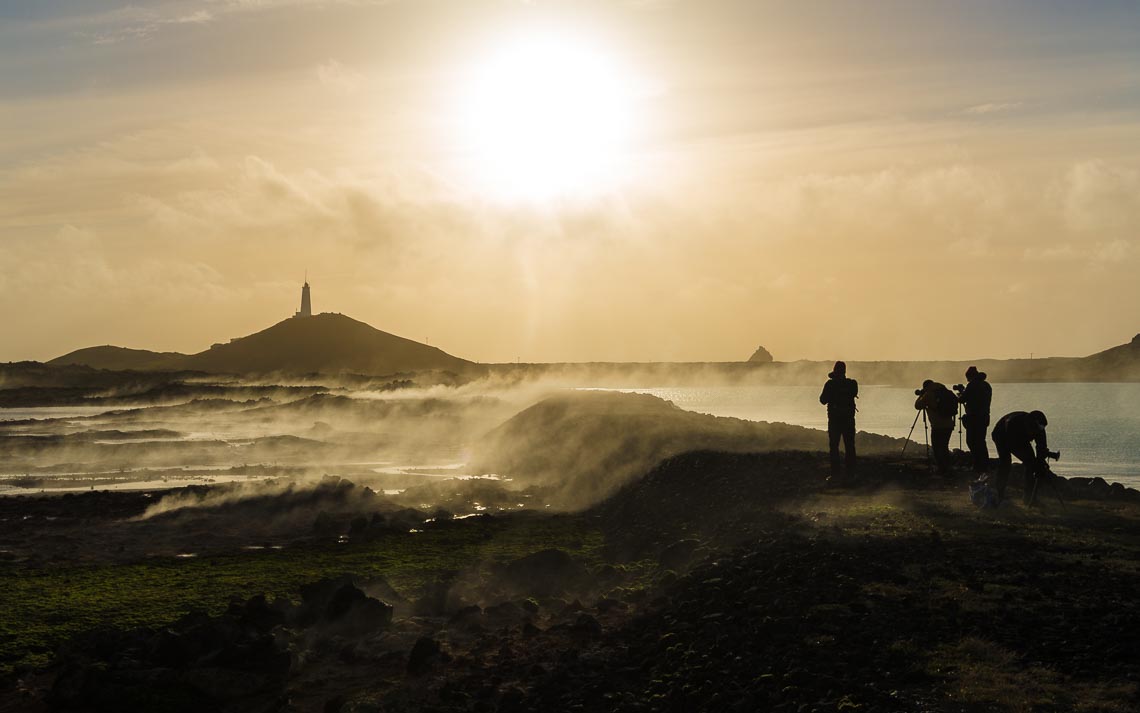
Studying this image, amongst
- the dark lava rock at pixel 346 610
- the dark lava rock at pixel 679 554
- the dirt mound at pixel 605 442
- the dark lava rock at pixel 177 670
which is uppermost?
the dirt mound at pixel 605 442

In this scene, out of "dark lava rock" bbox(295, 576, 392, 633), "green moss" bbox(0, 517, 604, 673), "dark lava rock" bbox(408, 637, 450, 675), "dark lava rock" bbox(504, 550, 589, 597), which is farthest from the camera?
"dark lava rock" bbox(504, 550, 589, 597)

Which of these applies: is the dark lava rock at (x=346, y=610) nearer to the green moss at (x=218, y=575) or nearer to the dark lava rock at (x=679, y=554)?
the green moss at (x=218, y=575)

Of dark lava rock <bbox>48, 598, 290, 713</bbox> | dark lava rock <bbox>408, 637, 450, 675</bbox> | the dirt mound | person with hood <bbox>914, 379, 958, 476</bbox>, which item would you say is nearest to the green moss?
dark lava rock <bbox>48, 598, 290, 713</bbox>

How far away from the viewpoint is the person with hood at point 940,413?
26.6 meters

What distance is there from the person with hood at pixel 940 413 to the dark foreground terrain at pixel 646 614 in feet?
2.48

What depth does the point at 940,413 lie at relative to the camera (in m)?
26.7

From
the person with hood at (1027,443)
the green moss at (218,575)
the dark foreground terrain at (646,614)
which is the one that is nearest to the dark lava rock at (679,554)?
the dark foreground terrain at (646,614)

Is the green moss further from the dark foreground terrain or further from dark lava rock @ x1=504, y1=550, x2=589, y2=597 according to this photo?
dark lava rock @ x1=504, y1=550, x2=589, y2=597

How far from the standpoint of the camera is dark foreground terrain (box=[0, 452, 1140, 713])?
13.6 m

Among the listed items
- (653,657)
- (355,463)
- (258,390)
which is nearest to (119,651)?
(653,657)

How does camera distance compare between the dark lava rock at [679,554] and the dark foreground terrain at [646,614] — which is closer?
the dark foreground terrain at [646,614]

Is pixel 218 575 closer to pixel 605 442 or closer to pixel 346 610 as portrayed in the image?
pixel 346 610

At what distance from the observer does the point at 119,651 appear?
17.8 metres

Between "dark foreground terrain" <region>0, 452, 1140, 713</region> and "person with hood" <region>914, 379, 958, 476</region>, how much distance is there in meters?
0.76
